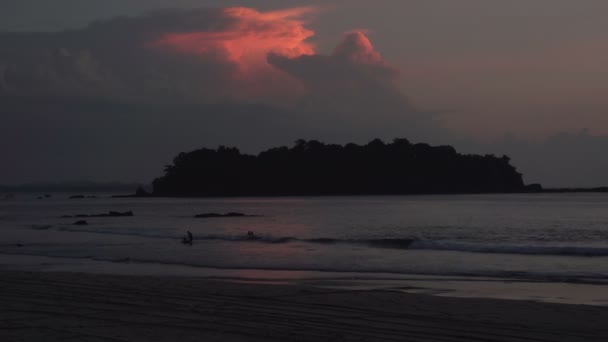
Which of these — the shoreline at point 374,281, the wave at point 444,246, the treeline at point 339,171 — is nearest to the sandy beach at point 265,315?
the shoreline at point 374,281

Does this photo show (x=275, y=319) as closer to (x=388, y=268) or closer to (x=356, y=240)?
(x=388, y=268)

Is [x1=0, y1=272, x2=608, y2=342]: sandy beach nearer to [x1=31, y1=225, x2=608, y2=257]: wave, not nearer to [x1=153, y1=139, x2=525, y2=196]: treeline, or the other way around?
[x1=31, y1=225, x2=608, y2=257]: wave

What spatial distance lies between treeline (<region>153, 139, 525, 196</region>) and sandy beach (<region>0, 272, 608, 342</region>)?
16915cm

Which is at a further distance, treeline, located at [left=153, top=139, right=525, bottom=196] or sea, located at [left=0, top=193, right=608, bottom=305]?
treeline, located at [left=153, top=139, right=525, bottom=196]

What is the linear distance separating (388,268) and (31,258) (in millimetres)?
13167

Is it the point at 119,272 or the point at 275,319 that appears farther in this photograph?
the point at 119,272

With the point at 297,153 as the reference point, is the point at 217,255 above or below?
below

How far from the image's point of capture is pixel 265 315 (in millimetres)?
10977

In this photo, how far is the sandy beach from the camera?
9180 millimetres

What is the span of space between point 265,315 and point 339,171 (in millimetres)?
174945

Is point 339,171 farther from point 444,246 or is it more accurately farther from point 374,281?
point 374,281

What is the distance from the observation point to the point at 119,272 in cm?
2062

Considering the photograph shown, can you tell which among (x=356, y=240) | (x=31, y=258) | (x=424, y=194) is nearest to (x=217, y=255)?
(x=31, y=258)

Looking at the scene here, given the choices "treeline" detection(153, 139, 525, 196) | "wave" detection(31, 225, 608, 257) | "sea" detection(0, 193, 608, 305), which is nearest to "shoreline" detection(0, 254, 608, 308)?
"sea" detection(0, 193, 608, 305)
